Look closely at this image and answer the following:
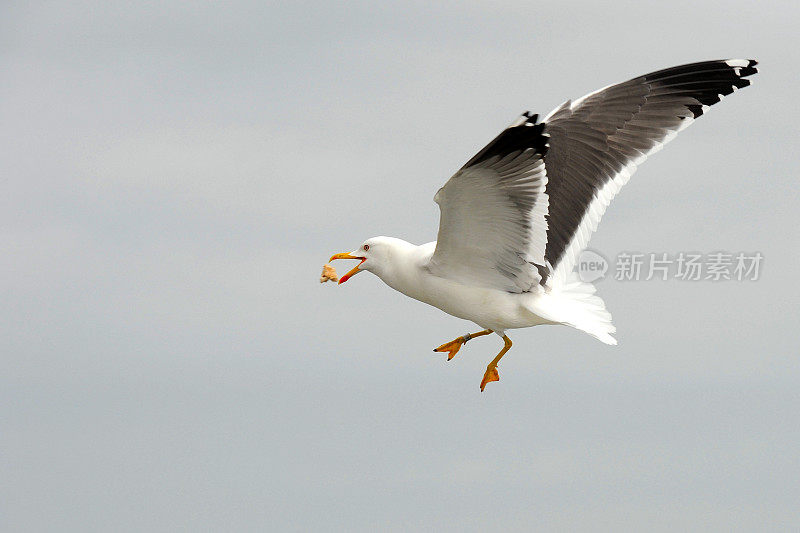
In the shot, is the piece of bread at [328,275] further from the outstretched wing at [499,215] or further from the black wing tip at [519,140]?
the black wing tip at [519,140]

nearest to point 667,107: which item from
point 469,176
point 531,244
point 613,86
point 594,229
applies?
point 613,86

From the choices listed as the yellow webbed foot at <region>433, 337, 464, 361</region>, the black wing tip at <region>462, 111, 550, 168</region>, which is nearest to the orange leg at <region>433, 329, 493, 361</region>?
the yellow webbed foot at <region>433, 337, 464, 361</region>

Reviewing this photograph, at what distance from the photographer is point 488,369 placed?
A: 11602 millimetres

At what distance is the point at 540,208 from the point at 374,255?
6.70ft

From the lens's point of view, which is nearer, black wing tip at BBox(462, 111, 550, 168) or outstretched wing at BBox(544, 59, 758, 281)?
black wing tip at BBox(462, 111, 550, 168)

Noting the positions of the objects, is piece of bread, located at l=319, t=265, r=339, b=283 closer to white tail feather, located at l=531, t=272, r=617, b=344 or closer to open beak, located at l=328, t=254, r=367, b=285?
open beak, located at l=328, t=254, r=367, b=285

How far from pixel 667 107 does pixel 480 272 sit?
301cm

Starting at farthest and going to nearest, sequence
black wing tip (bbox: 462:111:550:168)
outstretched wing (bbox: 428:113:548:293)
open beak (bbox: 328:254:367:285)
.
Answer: open beak (bbox: 328:254:367:285) → outstretched wing (bbox: 428:113:548:293) → black wing tip (bbox: 462:111:550:168)

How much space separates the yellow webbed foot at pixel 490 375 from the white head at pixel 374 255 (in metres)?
1.45

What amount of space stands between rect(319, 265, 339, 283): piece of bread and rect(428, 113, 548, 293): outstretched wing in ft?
3.60

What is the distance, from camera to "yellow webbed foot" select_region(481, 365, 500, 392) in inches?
452

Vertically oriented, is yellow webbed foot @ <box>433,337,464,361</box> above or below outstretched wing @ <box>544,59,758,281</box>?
below

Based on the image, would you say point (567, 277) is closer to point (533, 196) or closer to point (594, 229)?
point (594, 229)

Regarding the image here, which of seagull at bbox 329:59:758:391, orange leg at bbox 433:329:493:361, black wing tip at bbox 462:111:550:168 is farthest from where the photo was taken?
orange leg at bbox 433:329:493:361
